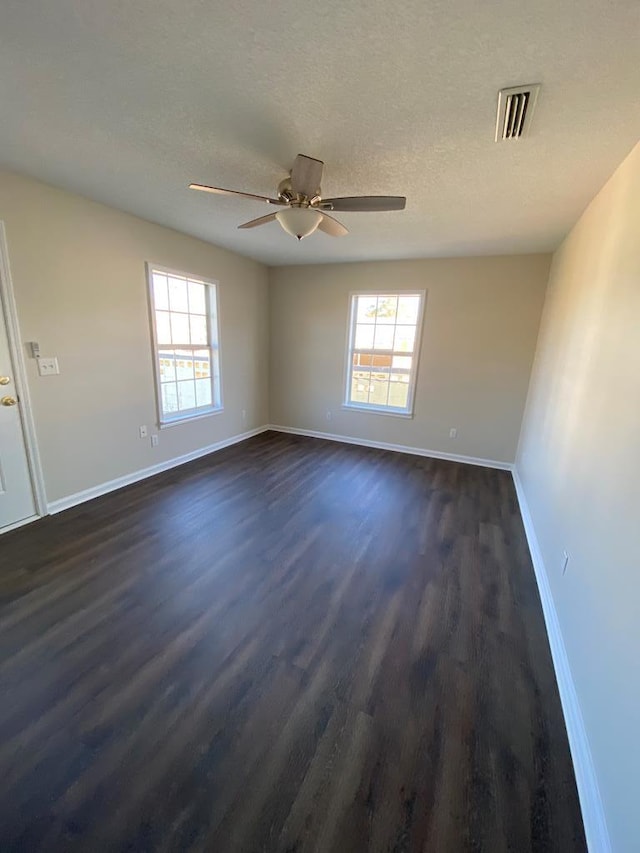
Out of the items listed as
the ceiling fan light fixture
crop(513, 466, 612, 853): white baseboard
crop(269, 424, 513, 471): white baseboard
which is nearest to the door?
the ceiling fan light fixture

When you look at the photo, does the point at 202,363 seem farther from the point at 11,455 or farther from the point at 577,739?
the point at 577,739

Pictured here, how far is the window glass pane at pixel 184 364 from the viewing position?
3951 millimetres

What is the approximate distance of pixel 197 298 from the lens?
410cm

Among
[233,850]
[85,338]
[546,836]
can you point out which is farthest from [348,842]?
[85,338]

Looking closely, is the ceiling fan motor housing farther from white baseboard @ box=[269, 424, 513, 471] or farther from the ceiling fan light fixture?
white baseboard @ box=[269, 424, 513, 471]

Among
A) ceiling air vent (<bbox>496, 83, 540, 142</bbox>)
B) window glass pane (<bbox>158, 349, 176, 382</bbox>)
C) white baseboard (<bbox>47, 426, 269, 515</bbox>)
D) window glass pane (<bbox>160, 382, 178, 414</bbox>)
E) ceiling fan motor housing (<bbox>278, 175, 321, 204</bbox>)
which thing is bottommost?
white baseboard (<bbox>47, 426, 269, 515</bbox>)

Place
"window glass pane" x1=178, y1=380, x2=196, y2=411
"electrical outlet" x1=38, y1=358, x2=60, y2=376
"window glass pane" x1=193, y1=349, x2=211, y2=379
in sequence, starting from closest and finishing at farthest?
"electrical outlet" x1=38, y1=358, x2=60, y2=376 → "window glass pane" x1=178, y1=380, x2=196, y2=411 → "window glass pane" x1=193, y1=349, x2=211, y2=379

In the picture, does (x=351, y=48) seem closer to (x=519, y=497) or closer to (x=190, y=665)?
(x=190, y=665)

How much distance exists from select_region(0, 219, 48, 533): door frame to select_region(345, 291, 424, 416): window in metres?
3.59

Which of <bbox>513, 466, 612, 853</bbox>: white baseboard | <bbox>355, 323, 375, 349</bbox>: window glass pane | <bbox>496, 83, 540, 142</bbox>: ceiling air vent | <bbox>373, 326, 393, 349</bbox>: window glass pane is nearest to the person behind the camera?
<bbox>513, 466, 612, 853</bbox>: white baseboard

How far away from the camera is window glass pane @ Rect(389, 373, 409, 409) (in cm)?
470

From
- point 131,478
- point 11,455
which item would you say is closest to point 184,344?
point 131,478

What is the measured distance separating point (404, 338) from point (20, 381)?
4049mm

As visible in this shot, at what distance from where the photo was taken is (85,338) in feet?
9.64
